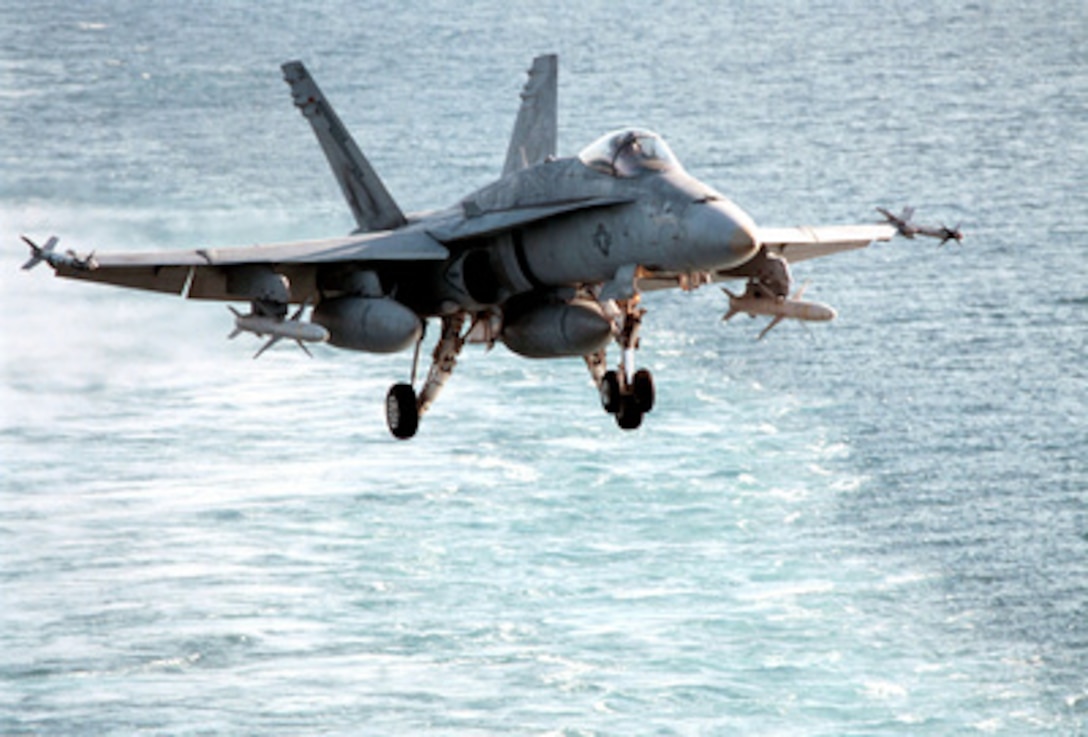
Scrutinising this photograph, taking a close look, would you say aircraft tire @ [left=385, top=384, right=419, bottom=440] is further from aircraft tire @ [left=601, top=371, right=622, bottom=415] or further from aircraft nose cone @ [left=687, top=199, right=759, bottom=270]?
aircraft nose cone @ [left=687, top=199, right=759, bottom=270]

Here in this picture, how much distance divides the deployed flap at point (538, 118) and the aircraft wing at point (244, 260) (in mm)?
9656

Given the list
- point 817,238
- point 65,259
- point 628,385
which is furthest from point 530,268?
point 65,259

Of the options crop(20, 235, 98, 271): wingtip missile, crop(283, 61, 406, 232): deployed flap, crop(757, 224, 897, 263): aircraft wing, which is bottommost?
crop(757, 224, 897, 263): aircraft wing

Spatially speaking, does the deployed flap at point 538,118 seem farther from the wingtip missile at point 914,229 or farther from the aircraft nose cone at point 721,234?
the aircraft nose cone at point 721,234

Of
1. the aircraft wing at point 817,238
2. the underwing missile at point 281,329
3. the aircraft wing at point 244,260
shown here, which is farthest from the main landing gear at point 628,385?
the underwing missile at point 281,329

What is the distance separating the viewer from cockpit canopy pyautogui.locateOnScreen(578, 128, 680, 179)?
59906 millimetres

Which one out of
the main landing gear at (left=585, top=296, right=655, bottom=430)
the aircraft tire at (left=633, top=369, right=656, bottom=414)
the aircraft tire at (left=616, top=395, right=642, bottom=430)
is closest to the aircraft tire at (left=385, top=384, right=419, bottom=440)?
the main landing gear at (left=585, top=296, right=655, bottom=430)

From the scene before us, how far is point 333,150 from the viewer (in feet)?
245

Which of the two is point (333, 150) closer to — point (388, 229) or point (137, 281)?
point (388, 229)

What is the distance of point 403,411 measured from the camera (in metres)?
65.5

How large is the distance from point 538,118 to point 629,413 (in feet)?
57.4

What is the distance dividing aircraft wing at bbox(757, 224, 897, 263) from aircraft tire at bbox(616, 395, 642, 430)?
5.76m

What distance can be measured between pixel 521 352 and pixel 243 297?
827cm

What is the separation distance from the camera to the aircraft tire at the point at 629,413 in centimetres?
6016
